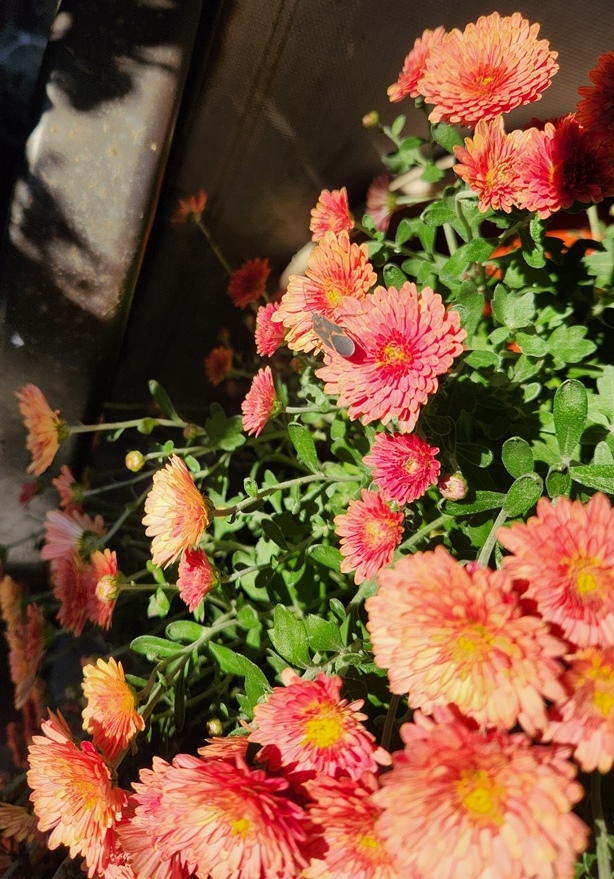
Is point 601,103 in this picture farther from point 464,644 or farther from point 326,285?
point 464,644

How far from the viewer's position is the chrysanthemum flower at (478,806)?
34 cm

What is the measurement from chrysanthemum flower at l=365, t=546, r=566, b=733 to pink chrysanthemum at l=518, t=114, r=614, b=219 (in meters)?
0.36

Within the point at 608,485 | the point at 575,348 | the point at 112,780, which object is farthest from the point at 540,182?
the point at 112,780

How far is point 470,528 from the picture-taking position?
600mm

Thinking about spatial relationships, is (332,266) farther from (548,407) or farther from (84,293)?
(84,293)

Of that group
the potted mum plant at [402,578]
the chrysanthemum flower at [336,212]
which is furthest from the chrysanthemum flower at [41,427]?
the chrysanthemum flower at [336,212]

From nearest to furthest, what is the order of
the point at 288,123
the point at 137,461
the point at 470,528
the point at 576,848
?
1. the point at 576,848
2. the point at 470,528
3. the point at 137,461
4. the point at 288,123

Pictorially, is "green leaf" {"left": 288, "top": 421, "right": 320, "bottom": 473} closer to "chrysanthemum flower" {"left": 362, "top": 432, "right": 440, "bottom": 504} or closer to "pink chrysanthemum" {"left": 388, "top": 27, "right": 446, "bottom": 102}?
"chrysanthemum flower" {"left": 362, "top": 432, "right": 440, "bottom": 504}

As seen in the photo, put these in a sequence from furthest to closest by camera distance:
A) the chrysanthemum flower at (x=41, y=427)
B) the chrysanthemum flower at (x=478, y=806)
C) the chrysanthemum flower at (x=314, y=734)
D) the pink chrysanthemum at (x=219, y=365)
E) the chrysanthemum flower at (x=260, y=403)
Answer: the pink chrysanthemum at (x=219, y=365)
the chrysanthemum flower at (x=41, y=427)
the chrysanthemum flower at (x=260, y=403)
the chrysanthemum flower at (x=314, y=734)
the chrysanthemum flower at (x=478, y=806)

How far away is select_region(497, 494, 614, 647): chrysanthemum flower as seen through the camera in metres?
0.38

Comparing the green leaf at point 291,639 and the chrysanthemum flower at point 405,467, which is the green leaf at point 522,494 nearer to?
the chrysanthemum flower at point 405,467

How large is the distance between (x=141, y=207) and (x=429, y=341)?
1.64ft

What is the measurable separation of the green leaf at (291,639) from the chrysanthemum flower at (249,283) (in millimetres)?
507

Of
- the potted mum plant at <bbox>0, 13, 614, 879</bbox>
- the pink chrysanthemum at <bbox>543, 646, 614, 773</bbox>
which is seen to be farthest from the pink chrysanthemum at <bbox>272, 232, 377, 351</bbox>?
the pink chrysanthemum at <bbox>543, 646, 614, 773</bbox>
